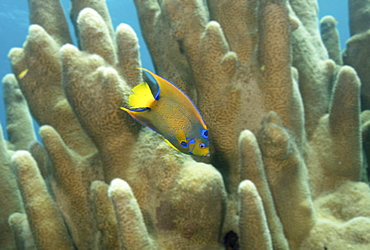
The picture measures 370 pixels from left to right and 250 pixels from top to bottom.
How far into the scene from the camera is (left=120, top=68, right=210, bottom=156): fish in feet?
4.47

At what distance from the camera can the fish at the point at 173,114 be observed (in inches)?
53.7

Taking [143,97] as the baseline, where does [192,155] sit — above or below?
below

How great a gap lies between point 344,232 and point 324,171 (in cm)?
69

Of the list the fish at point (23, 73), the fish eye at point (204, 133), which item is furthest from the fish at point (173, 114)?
the fish at point (23, 73)

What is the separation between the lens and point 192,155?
1675mm

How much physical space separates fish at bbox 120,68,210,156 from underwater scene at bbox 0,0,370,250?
49 mm

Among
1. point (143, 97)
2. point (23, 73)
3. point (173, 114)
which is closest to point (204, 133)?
point (173, 114)

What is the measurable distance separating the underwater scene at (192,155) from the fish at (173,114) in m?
0.05

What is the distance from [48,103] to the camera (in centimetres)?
266

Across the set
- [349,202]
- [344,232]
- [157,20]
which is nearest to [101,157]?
[157,20]

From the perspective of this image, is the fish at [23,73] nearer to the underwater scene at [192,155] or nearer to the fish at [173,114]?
the underwater scene at [192,155]

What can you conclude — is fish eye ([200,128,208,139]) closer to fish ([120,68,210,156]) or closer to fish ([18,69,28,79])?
fish ([120,68,210,156])

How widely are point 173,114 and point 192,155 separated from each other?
0.38 metres

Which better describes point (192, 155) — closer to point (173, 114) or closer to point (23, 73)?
point (173, 114)
